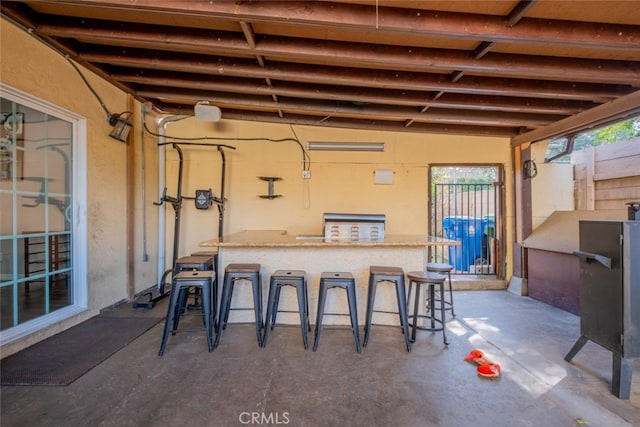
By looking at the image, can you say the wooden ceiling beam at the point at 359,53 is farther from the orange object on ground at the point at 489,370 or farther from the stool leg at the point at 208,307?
the orange object on ground at the point at 489,370

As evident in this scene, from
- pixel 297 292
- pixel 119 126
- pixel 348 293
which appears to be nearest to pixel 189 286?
pixel 297 292

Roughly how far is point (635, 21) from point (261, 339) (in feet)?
12.7

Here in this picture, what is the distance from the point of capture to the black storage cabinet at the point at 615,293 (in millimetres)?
1969

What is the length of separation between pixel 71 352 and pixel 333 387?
87.4 inches

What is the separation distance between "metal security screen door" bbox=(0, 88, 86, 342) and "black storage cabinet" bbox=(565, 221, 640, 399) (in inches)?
180

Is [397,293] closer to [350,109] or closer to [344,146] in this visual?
[350,109]

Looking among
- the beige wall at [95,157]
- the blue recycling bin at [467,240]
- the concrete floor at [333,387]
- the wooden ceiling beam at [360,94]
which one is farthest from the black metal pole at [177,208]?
the blue recycling bin at [467,240]

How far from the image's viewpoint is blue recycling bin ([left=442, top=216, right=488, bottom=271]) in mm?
5543

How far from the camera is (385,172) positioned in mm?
4703

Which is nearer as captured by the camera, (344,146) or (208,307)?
A: (208,307)

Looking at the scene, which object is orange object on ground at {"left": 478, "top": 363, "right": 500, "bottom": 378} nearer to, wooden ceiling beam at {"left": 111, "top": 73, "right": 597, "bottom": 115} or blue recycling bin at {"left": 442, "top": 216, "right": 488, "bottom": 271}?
wooden ceiling beam at {"left": 111, "top": 73, "right": 597, "bottom": 115}

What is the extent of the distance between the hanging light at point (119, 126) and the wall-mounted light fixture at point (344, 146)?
2.43 m

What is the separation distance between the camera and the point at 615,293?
6.70 ft

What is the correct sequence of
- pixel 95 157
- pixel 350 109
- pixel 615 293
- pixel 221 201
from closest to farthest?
pixel 615 293
pixel 95 157
pixel 350 109
pixel 221 201
